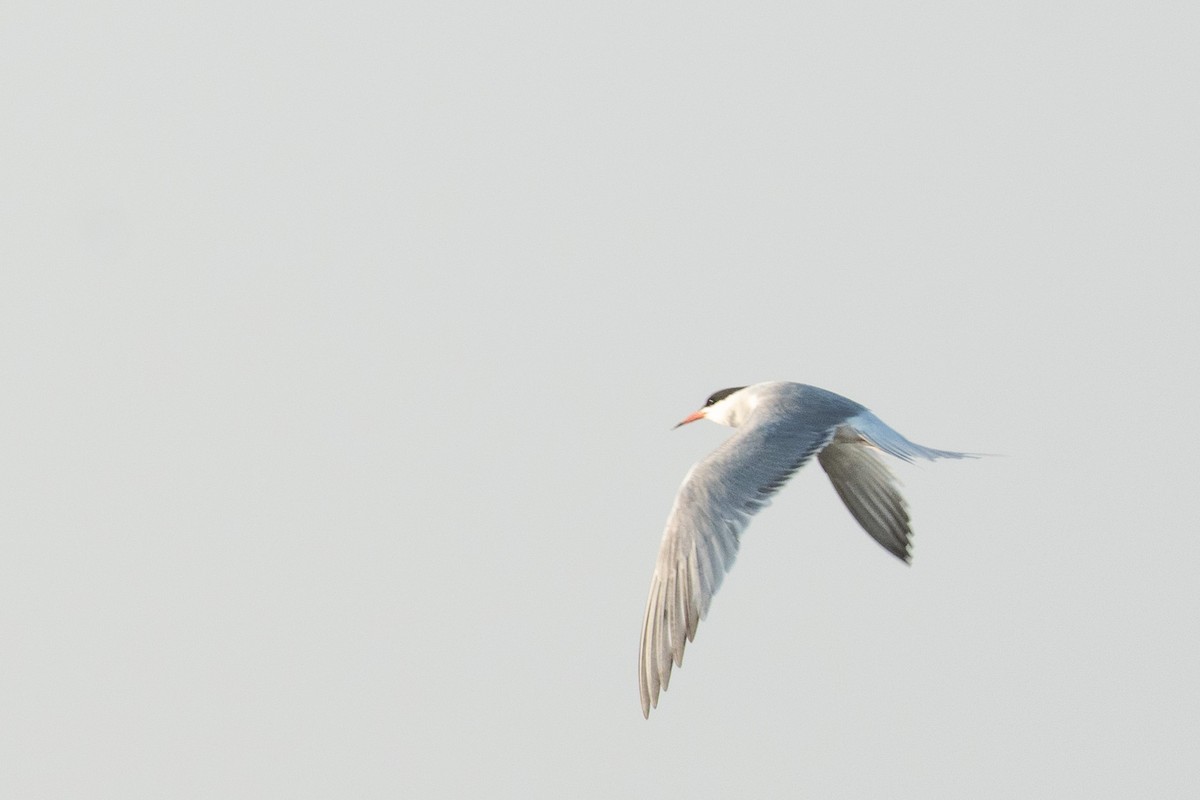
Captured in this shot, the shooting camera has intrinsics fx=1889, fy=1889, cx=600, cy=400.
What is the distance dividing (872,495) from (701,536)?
3.63 metres

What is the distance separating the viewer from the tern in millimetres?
11648

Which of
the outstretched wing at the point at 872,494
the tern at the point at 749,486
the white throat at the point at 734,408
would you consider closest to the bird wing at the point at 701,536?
the tern at the point at 749,486

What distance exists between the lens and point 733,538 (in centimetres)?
1196

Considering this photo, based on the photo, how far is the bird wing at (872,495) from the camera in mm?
15180

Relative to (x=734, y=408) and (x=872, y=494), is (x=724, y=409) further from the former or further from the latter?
(x=872, y=494)

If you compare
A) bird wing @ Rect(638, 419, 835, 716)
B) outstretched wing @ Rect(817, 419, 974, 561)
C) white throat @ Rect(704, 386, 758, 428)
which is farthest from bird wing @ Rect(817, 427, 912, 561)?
bird wing @ Rect(638, 419, 835, 716)

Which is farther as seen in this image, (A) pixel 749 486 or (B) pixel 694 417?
(B) pixel 694 417

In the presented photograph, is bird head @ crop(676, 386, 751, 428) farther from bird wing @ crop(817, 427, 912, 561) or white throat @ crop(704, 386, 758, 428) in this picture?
bird wing @ crop(817, 427, 912, 561)

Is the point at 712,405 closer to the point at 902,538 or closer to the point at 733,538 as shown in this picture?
the point at 902,538

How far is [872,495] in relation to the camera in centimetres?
1521

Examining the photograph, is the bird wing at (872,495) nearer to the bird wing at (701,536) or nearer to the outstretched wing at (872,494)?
the outstretched wing at (872,494)

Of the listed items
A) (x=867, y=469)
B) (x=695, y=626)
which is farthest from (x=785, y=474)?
(x=867, y=469)

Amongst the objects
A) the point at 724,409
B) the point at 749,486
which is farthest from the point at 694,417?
the point at 749,486

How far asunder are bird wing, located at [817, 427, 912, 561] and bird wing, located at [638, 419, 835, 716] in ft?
7.49
